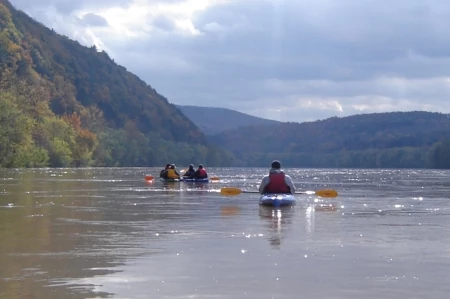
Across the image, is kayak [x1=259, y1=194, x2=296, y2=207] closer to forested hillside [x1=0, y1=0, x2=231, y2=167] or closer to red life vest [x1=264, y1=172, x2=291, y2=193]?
red life vest [x1=264, y1=172, x2=291, y2=193]

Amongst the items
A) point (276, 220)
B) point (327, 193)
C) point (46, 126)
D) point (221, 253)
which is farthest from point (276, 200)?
point (46, 126)

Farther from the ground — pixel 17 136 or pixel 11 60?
pixel 11 60

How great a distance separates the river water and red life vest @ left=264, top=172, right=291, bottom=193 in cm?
307

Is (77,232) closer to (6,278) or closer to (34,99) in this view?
(6,278)

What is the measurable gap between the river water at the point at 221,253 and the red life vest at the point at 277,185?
10.1ft

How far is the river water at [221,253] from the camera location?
12.7 metres

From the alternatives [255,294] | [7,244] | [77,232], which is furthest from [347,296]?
[77,232]

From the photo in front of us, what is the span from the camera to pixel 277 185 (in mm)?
32500

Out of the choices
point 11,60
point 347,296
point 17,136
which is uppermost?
point 11,60

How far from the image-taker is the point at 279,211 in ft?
93.9

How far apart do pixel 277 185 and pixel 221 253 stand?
16.1 m

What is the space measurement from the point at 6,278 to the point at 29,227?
841 cm

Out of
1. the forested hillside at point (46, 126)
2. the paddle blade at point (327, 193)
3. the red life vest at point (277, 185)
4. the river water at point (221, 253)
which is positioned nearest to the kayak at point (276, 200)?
the red life vest at point (277, 185)

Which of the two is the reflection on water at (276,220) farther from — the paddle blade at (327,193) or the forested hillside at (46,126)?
the forested hillside at (46,126)
